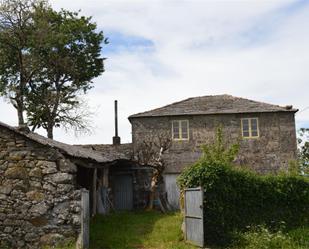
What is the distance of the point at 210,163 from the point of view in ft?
41.6

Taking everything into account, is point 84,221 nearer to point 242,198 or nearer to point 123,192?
point 242,198

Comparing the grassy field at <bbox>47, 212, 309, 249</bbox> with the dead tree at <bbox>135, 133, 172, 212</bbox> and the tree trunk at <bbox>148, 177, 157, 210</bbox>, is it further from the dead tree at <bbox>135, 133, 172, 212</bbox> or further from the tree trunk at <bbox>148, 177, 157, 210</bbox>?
the dead tree at <bbox>135, 133, 172, 212</bbox>

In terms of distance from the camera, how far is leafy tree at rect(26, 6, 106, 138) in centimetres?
2875

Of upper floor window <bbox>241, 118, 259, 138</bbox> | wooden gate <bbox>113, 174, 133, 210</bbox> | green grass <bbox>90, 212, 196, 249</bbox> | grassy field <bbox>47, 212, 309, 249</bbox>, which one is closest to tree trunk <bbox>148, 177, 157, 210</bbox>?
wooden gate <bbox>113, 174, 133, 210</bbox>

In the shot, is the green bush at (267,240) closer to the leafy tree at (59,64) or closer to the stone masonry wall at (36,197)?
the stone masonry wall at (36,197)

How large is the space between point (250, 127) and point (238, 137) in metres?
0.89

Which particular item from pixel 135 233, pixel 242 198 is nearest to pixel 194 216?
pixel 242 198

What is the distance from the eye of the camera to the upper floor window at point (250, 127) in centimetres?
2422

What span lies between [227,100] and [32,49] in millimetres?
13107

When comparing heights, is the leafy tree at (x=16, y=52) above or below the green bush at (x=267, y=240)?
above

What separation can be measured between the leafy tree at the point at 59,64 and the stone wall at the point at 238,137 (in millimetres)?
7381

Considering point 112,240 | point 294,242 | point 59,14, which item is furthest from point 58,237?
point 59,14

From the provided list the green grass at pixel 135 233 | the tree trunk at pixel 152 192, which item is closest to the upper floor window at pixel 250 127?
the tree trunk at pixel 152 192

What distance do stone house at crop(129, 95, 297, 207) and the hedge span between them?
1056 cm
